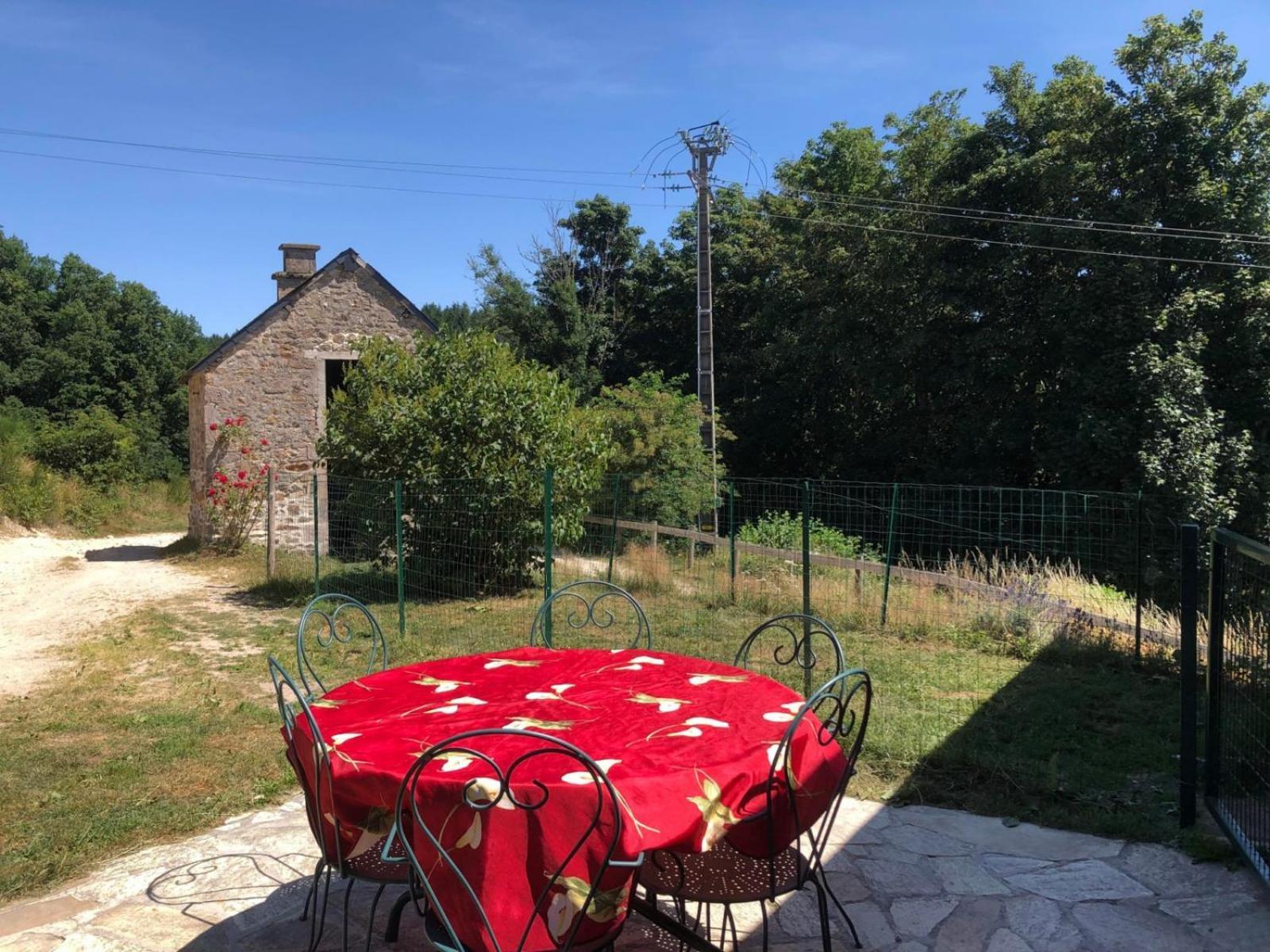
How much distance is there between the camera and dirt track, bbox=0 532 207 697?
25.6 feet

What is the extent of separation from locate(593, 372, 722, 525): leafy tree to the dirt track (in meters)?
6.81

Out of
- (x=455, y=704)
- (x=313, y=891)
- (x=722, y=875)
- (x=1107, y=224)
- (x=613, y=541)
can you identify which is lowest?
(x=313, y=891)

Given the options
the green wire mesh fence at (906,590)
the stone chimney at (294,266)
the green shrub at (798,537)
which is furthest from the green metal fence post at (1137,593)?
the stone chimney at (294,266)

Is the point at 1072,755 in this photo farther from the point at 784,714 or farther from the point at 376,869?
the point at 376,869

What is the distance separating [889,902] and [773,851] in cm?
108

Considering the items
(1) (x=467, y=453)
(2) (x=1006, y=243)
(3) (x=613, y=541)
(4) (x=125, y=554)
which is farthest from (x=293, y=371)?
(2) (x=1006, y=243)

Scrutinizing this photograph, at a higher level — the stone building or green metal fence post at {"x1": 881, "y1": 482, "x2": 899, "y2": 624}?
the stone building

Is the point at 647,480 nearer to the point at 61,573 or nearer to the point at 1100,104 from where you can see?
the point at 61,573

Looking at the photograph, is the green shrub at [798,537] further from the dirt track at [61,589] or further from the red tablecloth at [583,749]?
the dirt track at [61,589]

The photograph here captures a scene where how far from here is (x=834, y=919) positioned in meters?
3.02

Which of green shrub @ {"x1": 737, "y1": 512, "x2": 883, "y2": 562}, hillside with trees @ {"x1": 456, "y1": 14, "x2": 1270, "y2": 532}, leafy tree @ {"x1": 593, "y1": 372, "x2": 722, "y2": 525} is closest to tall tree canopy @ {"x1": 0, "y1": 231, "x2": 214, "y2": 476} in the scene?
hillside with trees @ {"x1": 456, "y1": 14, "x2": 1270, "y2": 532}

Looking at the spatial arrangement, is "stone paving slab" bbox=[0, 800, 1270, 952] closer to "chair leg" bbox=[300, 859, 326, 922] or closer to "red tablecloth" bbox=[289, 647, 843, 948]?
"chair leg" bbox=[300, 859, 326, 922]

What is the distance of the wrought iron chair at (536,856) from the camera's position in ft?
6.61

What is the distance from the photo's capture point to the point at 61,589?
1148 cm
